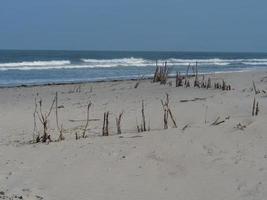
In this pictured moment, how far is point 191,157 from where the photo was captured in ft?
20.3

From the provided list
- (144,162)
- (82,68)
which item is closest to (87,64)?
(82,68)

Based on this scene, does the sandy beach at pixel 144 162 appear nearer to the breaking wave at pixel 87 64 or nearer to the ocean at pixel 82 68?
the ocean at pixel 82 68

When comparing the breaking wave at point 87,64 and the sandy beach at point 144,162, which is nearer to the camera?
the sandy beach at point 144,162

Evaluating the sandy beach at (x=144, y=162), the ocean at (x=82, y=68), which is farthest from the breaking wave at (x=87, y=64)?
the sandy beach at (x=144, y=162)

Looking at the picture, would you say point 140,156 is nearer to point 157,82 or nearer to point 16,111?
point 16,111

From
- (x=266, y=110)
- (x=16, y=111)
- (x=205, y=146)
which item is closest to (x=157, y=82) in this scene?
(x=16, y=111)

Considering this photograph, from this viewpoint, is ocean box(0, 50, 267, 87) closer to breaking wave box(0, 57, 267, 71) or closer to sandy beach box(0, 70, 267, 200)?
breaking wave box(0, 57, 267, 71)

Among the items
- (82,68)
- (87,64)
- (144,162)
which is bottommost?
(87,64)

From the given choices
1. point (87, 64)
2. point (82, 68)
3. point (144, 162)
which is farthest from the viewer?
point (87, 64)

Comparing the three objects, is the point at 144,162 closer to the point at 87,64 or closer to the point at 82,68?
the point at 82,68

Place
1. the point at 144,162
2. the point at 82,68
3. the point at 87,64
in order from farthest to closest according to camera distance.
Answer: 1. the point at 87,64
2. the point at 82,68
3. the point at 144,162

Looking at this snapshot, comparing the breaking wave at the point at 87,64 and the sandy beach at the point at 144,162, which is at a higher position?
the sandy beach at the point at 144,162

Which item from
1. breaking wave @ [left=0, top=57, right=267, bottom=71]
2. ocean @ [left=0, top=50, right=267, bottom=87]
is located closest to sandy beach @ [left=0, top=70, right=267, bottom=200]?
ocean @ [left=0, top=50, right=267, bottom=87]

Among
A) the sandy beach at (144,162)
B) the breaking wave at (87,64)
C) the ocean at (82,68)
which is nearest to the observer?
the sandy beach at (144,162)
